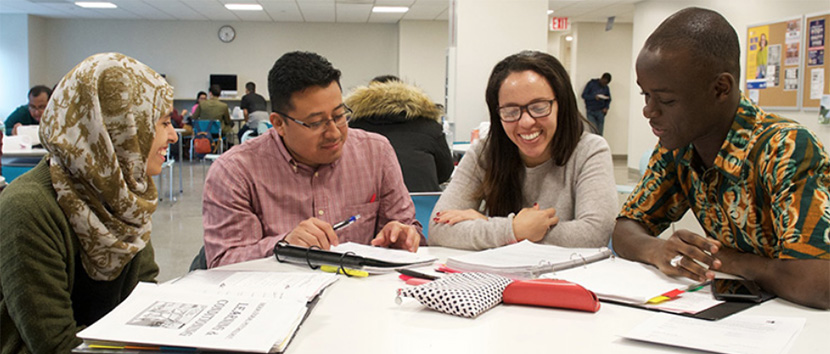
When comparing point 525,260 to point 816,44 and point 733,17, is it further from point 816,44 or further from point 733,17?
point 733,17

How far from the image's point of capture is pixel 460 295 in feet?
3.86

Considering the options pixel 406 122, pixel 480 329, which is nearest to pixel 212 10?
pixel 406 122

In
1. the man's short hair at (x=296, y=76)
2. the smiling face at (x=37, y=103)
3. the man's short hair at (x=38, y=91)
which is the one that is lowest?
the man's short hair at (x=296, y=76)

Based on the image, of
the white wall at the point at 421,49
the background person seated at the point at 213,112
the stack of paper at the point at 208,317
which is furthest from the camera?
the white wall at the point at 421,49

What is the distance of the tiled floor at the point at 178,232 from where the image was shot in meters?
4.41

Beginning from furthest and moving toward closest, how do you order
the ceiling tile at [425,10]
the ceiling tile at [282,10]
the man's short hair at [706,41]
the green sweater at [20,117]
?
the ceiling tile at [425,10] < the ceiling tile at [282,10] < the green sweater at [20,117] < the man's short hair at [706,41]

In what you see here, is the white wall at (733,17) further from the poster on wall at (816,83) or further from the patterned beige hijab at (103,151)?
the patterned beige hijab at (103,151)

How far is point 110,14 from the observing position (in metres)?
13.6

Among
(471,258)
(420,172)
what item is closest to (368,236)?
(471,258)

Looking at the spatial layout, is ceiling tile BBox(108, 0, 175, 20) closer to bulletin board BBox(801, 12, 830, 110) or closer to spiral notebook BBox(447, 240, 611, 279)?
bulletin board BBox(801, 12, 830, 110)

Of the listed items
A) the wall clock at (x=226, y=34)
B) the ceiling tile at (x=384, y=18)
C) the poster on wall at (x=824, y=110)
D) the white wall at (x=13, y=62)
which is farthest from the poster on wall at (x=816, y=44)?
the white wall at (x=13, y=62)

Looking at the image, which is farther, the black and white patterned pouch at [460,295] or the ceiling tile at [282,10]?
the ceiling tile at [282,10]

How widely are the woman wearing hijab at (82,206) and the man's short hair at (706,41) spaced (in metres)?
A: 1.29

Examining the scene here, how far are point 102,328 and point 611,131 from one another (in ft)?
44.5
